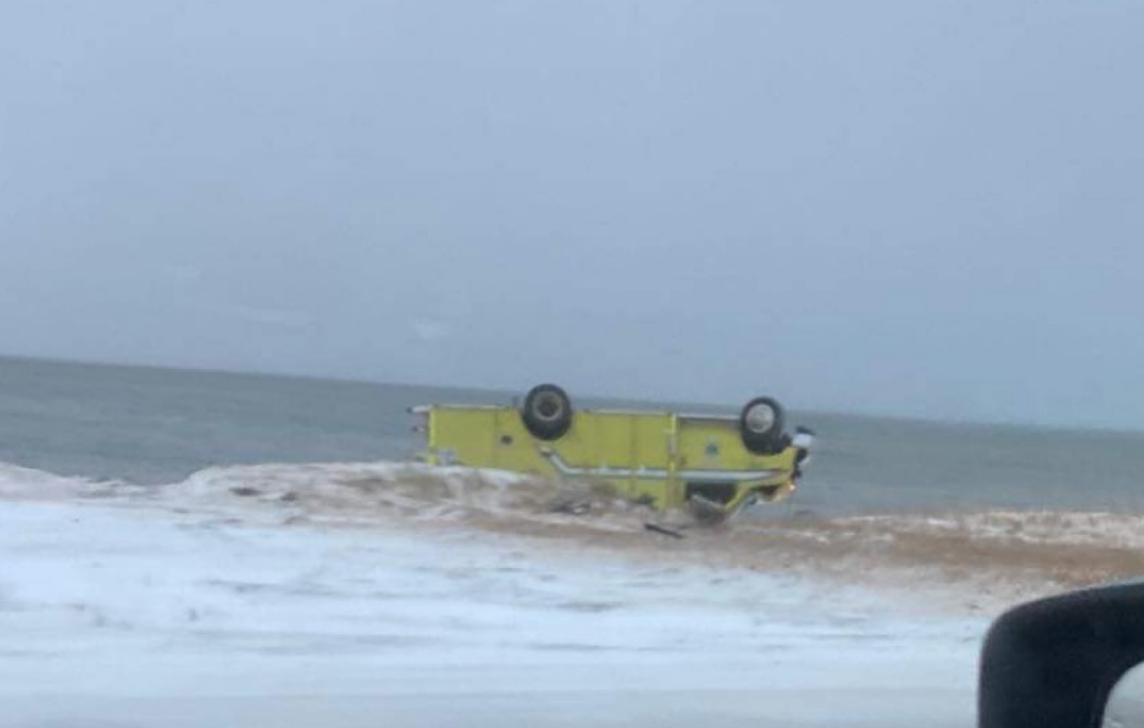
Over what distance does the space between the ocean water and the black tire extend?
28.2 feet

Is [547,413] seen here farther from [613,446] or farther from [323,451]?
[323,451]

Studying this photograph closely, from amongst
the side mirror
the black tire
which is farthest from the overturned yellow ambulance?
the side mirror

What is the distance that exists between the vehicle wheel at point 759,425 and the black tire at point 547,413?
250 cm

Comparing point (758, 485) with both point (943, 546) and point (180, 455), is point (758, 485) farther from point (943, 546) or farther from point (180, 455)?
point (180, 455)

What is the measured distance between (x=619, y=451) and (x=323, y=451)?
42984 millimetres

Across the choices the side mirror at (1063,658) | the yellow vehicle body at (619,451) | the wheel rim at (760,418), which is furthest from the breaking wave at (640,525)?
the side mirror at (1063,658)

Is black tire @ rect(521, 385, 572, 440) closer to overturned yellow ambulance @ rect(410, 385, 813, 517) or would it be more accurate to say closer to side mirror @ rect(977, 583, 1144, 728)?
overturned yellow ambulance @ rect(410, 385, 813, 517)

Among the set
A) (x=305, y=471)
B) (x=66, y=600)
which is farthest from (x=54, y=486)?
(x=66, y=600)

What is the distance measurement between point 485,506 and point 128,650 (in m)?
13.3

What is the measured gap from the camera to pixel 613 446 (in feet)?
90.7

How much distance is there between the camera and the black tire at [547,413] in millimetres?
27438

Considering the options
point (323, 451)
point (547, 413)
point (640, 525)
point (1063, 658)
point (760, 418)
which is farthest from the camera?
point (323, 451)

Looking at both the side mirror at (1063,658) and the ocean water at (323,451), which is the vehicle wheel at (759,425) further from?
the side mirror at (1063,658)

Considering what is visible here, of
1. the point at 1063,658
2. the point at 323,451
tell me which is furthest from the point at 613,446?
the point at 323,451
